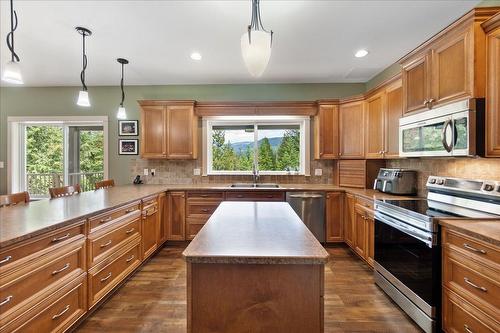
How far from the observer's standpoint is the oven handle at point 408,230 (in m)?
1.82

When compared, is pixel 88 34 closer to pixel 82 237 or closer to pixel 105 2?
pixel 105 2

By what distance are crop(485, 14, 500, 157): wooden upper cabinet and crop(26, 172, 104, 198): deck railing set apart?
16.9 ft

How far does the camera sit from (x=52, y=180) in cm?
464

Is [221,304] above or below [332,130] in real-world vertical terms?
below

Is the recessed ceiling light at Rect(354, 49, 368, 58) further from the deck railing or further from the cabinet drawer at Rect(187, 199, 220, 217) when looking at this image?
the deck railing

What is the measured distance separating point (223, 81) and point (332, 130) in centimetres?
195

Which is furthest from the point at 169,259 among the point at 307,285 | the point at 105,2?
the point at 105,2

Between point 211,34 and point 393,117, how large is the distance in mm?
2285

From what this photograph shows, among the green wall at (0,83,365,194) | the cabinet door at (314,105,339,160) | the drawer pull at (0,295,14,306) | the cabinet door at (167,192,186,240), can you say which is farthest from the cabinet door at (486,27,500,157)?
the cabinet door at (167,192,186,240)

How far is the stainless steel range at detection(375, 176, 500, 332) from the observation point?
5.90 ft

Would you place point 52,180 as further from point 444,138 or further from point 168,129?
point 444,138

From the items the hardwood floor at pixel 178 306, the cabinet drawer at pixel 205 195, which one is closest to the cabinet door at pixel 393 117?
the hardwood floor at pixel 178 306

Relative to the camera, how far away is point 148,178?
441cm

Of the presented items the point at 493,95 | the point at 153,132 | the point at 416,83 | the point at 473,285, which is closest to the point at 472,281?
the point at 473,285
